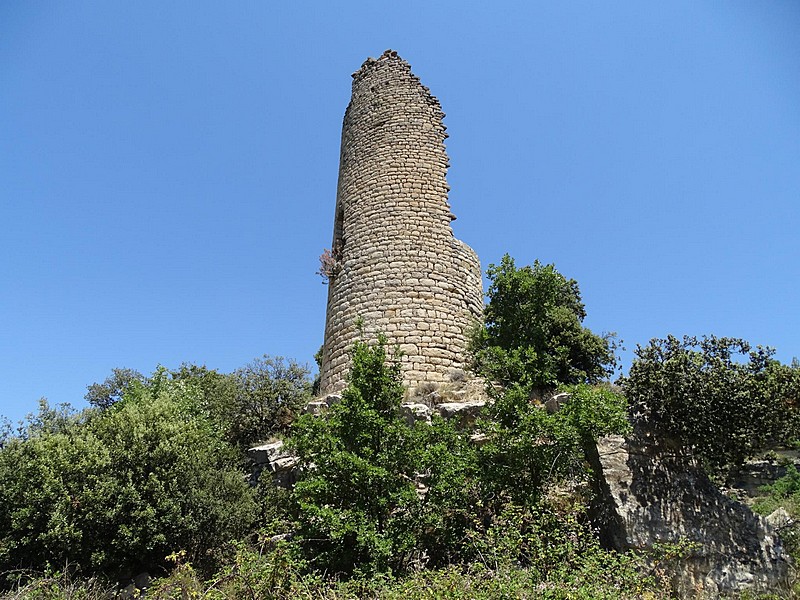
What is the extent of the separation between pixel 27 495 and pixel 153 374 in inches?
197

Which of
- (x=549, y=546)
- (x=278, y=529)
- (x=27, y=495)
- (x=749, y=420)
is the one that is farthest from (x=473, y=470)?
(x=27, y=495)

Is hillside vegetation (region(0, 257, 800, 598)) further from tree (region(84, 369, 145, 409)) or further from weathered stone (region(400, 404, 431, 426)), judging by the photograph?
tree (region(84, 369, 145, 409))

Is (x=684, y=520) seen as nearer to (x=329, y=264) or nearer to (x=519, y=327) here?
(x=519, y=327)

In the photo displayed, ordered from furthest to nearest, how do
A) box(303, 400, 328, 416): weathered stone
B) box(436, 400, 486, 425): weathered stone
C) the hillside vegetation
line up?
box(303, 400, 328, 416): weathered stone, box(436, 400, 486, 425): weathered stone, the hillside vegetation

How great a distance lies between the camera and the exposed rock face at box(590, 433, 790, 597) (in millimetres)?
6703

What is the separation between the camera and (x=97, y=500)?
827cm

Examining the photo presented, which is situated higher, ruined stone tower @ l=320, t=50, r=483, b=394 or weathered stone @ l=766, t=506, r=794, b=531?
ruined stone tower @ l=320, t=50, r=483, b=394

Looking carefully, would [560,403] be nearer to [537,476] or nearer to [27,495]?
[537,476]

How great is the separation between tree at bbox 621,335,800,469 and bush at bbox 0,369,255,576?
7.10m

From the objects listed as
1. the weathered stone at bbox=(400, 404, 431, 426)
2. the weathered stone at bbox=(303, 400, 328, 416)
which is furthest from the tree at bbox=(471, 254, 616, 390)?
the weathered stone at bbox=(303, 400, 328, 416)

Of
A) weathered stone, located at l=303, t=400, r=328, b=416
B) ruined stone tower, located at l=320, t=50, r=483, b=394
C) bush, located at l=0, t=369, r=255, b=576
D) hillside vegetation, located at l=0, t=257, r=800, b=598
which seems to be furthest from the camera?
ruined stone tower, located at l=320, t=50, r=483, b=394

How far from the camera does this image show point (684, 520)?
282 inches

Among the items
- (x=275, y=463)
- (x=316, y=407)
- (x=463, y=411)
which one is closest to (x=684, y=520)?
(x=463, y=411)

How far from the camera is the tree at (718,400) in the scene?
7438mm
